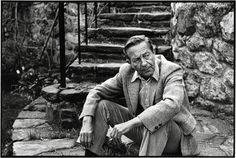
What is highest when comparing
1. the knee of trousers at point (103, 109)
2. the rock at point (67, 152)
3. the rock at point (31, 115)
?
the knee of trousers at point (103, 109)

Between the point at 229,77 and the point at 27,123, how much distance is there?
7.83 ft

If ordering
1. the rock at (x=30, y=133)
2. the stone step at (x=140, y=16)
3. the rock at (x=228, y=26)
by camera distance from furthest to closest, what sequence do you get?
1. the stone step at (x=140, y=16)
2. the rock at (x=228, y=26)
3. the rock at (x=30, y=133)

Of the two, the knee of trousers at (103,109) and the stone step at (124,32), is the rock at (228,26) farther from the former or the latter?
the knee of trousers at (103,109)

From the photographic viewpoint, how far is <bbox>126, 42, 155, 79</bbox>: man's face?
2.68m

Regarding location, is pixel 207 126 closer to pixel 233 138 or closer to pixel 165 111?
pixel 233 138

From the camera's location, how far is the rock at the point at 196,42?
453 centimetres

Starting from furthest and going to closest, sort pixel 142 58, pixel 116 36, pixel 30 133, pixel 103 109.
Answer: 1. pixel 116 36
2. pixel 30 133
3. pixel 103 109
4. pixel 142 58

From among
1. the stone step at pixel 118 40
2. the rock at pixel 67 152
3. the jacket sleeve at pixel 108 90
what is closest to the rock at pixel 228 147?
the jacket sleeve at pixel 108 90

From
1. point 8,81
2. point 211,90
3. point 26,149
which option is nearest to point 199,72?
point 211,90

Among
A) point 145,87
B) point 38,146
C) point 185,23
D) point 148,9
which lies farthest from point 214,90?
point 148,9

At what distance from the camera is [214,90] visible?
4379 millimetres

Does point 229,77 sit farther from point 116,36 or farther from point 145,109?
point 116,36

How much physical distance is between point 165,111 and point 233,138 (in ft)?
5.05

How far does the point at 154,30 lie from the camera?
534 centimetres
